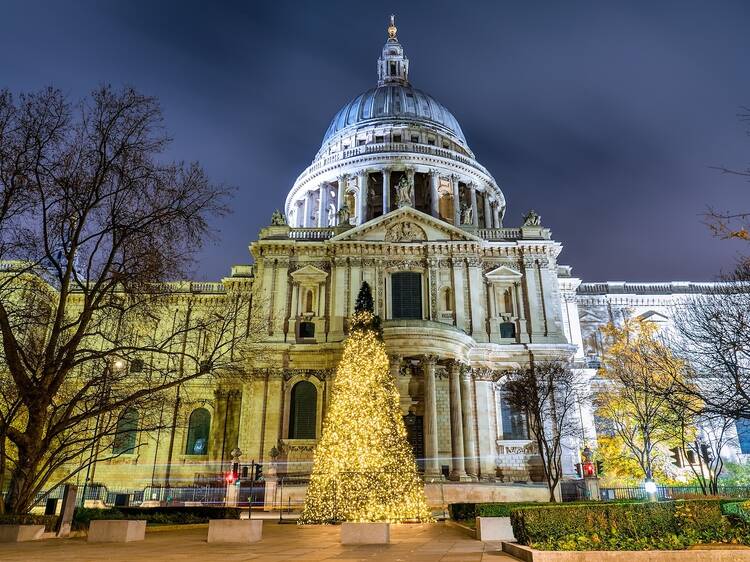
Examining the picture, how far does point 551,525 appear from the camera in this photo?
10656mm

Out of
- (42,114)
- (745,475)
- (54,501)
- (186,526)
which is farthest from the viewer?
(745,475)

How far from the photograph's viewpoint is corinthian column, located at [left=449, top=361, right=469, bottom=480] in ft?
103

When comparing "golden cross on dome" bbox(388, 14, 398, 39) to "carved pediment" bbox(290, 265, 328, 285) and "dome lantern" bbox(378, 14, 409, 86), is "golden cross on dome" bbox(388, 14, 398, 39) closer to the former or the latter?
"dome lantern" bbox(378, 14, 409, 86)

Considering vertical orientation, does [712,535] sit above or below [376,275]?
below

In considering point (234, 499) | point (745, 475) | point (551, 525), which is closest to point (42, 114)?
point (551, 525)

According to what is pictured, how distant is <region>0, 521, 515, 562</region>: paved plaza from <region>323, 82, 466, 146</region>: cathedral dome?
51.4 meters

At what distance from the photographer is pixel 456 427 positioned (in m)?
32.9

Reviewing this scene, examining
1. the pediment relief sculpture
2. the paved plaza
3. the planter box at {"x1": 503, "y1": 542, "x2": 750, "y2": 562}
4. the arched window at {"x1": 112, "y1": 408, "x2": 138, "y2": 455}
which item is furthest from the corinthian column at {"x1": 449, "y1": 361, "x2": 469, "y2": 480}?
the planter box at {"x1": 503, "y1": 542, "x2": 750, "y2": 562}

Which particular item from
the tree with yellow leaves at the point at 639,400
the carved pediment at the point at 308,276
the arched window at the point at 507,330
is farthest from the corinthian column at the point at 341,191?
the tree with yellow leaves at the point at 639,400

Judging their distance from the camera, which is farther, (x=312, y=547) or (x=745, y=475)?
(x=745, y=475)

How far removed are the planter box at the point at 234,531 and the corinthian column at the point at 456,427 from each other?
18665mm

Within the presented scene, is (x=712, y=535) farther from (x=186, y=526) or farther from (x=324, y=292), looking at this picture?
(x=324, y=292)

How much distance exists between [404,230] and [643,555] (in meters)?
31.7

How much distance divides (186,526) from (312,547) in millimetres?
9397
